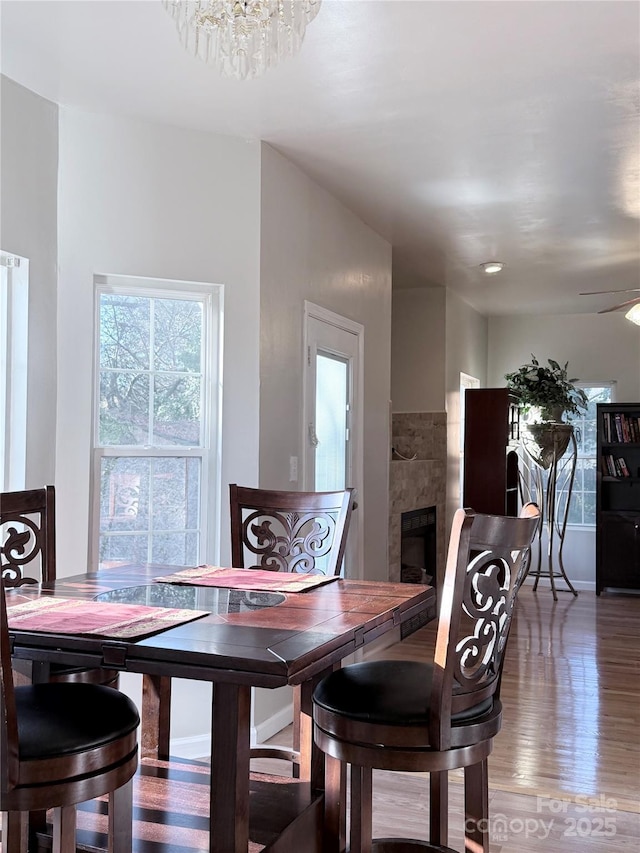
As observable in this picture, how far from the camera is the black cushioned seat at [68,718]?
1.51 meters

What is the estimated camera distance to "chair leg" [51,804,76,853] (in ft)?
5.19

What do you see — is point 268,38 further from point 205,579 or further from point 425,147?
point 425,147

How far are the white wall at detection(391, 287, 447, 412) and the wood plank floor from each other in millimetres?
2285

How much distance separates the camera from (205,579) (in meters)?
2.41

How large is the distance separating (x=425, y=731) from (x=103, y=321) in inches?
97.0

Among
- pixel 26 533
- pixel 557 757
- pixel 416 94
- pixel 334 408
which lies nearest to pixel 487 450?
pixel 334 408

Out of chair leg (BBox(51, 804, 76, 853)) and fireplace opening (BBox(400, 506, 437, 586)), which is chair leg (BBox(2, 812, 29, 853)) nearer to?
chair leg (BBox(51, 804, 76, 853))

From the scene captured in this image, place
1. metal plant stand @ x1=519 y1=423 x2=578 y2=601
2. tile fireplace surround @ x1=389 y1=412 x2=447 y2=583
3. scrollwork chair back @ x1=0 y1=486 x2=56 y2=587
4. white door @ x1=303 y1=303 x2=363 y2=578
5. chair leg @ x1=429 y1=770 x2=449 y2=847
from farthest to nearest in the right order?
metal plant stand @ x1=519 y1=423 x2=578 y2=601 → tile fireplace surround @ x1=389 y1=412 x2=447 y2=583 → white door @ x1=303 y1=303 x2=363 y2=578 → scrollwork chair back @ x1=0 y1=486 x2=56 y2=587 → chair leg @ x1=429 y1=770 x2=449 y2=847

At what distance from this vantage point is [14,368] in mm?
3309

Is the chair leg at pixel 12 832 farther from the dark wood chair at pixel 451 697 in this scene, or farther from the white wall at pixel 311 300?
the white wall at pixel 311 300

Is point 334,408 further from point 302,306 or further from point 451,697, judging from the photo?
point 451,697

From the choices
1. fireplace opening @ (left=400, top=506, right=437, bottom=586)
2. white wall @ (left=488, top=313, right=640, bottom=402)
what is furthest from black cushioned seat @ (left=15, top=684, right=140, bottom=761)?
white wall @ (left=488, top=313, right=640, bottom=402)

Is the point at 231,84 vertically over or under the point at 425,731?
over

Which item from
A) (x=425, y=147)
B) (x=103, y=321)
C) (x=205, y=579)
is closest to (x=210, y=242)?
(x=103, y=321)
